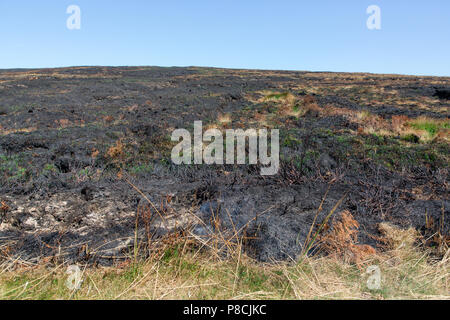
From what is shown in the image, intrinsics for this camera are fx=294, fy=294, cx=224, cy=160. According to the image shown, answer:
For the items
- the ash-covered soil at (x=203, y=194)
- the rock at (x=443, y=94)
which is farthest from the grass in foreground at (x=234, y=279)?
the rock at (x=443, y=94)

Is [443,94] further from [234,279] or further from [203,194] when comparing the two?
[234,279]

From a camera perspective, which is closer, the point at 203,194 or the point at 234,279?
the point at 234,279

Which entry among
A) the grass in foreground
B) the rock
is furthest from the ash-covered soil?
the rock

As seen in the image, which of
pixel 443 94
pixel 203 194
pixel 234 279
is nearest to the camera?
pixel 234 279

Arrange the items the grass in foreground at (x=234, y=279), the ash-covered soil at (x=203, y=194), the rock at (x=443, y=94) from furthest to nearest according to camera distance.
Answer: the rock at (x=443, y=94) < the ash-covered soil at (x=203, y=194) < the grass in foreground at (x=234, y=279)

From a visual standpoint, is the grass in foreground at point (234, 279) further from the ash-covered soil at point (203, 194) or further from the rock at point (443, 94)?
the rock at point (443, 94)

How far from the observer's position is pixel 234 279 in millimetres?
2244

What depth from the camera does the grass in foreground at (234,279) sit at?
2049mm

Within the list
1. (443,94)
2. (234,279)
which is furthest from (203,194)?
(443,94)

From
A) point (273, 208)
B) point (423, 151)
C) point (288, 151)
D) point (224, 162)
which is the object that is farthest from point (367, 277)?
point (423, 151)

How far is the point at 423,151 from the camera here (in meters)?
6.39

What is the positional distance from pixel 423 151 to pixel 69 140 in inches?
358

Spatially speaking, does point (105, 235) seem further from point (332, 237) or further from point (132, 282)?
point (332, 237)

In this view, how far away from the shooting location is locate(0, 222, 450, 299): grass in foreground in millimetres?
2049
